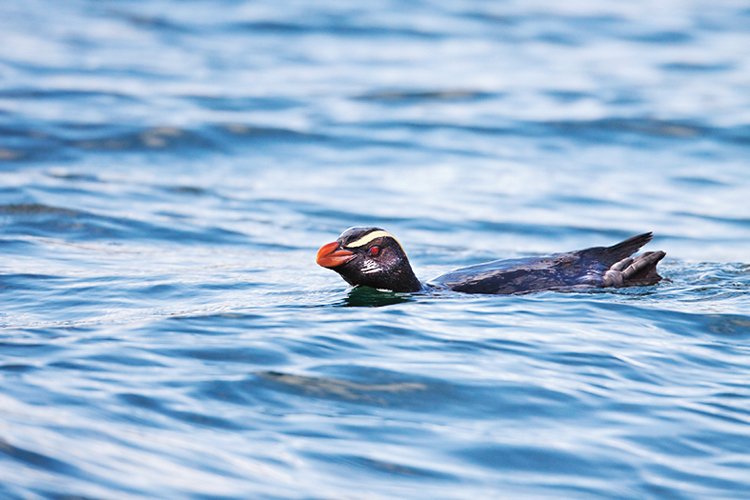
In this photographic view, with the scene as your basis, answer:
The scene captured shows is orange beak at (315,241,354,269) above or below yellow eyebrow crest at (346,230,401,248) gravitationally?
below

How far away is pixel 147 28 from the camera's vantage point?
26984mm

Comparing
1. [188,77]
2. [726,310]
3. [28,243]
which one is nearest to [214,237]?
[28,243]

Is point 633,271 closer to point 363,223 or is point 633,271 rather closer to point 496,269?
point 496,269

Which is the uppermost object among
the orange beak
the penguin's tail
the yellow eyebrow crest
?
the yellow eyebrow crest

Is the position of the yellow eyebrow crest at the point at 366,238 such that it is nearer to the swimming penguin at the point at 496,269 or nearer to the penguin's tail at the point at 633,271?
the swimming penguin at the point at 496,269

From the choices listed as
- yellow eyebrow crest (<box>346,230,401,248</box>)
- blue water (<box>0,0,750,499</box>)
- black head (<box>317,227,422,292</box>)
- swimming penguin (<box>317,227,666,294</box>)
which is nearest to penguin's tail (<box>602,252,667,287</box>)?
swimming penguin (<box>317,227,666,294</box>)

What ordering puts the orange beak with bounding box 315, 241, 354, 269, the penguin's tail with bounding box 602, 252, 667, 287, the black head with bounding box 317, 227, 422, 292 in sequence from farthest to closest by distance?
the penguin's tail with bounding box 602, 252, 667, 287
the black head with bounding box 317, 227, 422, 292
the orange beak with bounding box 315, 241, 354, 269

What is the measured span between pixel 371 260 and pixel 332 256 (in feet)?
1.37

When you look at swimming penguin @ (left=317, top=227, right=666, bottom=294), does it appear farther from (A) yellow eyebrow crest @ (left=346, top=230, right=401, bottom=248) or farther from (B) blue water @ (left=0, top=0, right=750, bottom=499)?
(B) blue water @ (left=0, top=0, right=750, bottom=499)

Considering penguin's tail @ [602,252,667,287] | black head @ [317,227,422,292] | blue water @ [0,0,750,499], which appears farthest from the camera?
penguin's tail @ [602,252,667,287]

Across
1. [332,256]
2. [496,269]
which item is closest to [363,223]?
[496,269]

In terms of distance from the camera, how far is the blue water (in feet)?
21.0

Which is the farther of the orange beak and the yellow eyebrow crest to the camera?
the yellow eyebrow crest

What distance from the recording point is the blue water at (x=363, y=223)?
639 centimetres
